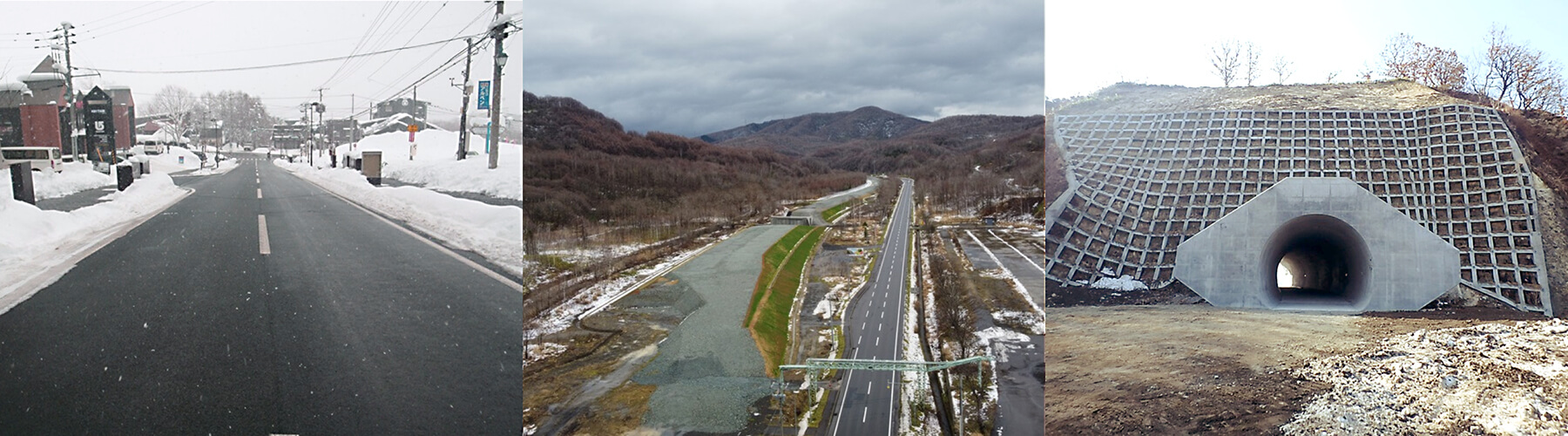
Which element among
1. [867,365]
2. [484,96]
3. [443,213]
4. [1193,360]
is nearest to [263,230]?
[443,213]

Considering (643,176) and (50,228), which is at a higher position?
(643,176)

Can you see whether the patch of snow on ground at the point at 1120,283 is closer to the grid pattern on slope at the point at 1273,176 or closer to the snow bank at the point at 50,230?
the grid pattern on slope at the point at 1273,176

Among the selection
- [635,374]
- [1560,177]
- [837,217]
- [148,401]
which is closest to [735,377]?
[635,374]

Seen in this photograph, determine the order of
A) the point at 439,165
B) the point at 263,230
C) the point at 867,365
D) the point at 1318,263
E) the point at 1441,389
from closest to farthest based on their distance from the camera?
1. the point at 263,230
2. the point at 439,165
3. the point at 867,365
4. the point at 1441,389
5. the point at 1318,263

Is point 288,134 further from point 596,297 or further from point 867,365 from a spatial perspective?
point 867,365

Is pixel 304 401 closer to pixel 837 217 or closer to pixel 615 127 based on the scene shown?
pixel 615 127

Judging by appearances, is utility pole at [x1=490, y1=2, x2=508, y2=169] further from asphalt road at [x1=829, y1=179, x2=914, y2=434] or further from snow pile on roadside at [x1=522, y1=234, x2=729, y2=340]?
asphalt road at [x1=829, y1=179, x2=914, y2=434]

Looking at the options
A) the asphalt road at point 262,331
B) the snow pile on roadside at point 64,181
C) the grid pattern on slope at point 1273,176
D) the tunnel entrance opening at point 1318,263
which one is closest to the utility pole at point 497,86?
the asphalt road at point 262,331
